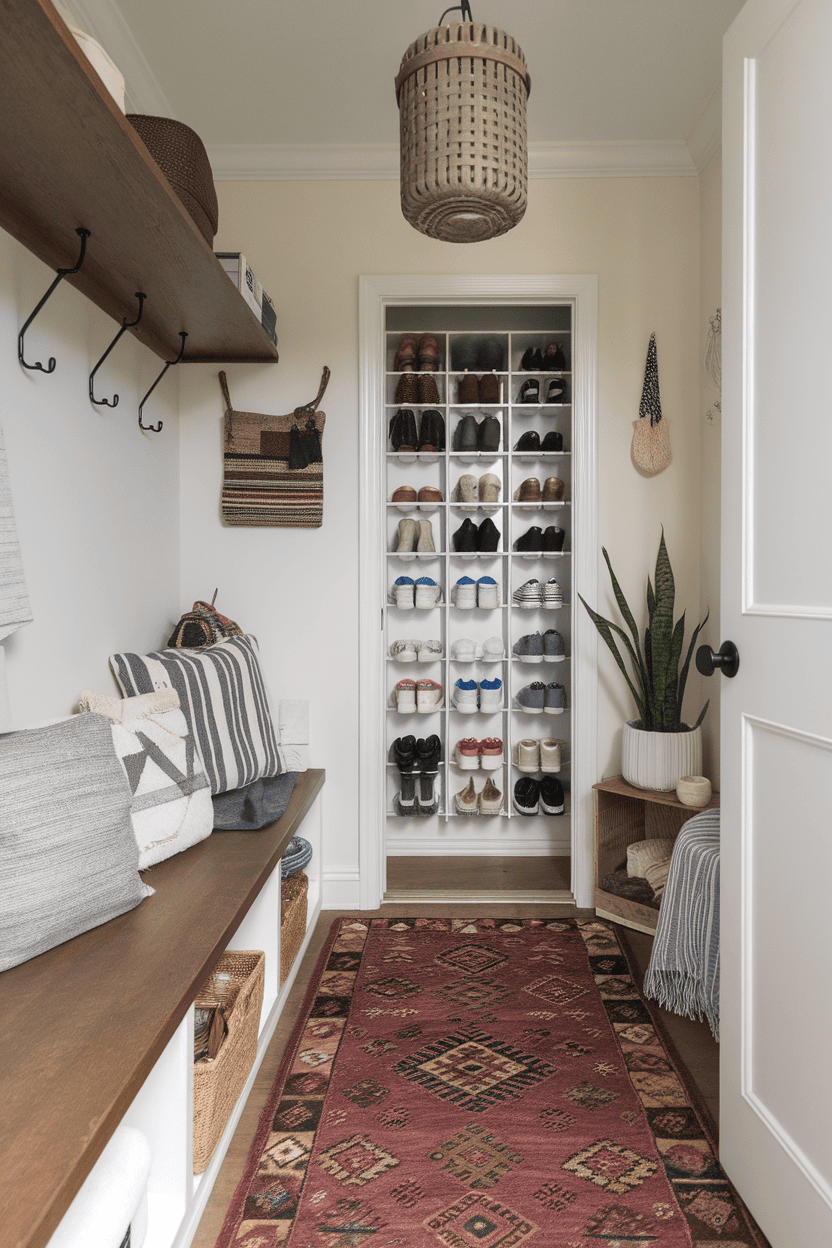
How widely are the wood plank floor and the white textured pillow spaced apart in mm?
202

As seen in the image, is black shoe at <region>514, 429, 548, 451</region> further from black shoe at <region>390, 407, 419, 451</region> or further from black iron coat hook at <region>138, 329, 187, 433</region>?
black iron coat hook at <region>138, 329, 187, 433</region>

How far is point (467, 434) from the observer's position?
11.0 ft

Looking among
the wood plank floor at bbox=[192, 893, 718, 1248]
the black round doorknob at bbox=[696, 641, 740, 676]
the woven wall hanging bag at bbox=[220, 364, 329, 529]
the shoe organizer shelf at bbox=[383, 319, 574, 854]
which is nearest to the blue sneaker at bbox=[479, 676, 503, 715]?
the shoe organizer shelf at bbox=[383, 319, 574, 854]

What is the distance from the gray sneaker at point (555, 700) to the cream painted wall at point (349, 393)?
537 mm

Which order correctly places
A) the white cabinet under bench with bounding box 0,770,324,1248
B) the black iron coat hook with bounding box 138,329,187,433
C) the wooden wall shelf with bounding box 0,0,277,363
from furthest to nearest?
the black iron coat hook with bounding box 138,329,187,433 → the wooden wall shelf with bounding box 0,0,277,363 → the white cabinet under bench with bounding box 0,770,324,1248

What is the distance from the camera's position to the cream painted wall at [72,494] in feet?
5.29

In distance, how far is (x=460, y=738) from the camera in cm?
358

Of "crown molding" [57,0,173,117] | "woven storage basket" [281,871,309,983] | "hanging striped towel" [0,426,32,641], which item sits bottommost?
"woven storage basket" [281,871,309,983]

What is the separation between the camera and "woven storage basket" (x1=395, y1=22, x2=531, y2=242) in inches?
52.1

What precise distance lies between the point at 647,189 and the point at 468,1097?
287 cm

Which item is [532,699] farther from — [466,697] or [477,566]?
[477,566]

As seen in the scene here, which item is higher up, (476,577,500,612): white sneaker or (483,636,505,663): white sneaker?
(476,577,500,612): white sneaker

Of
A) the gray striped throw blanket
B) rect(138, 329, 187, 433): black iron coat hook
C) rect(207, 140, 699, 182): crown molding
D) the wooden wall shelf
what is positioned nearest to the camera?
the wooden wall shelf

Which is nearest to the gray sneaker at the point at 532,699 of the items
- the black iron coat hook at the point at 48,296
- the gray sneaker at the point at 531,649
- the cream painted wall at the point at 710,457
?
the gray sneaker at the point at 531,649
